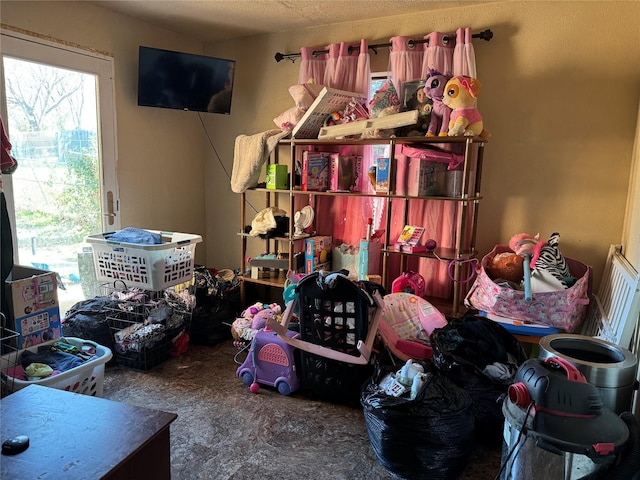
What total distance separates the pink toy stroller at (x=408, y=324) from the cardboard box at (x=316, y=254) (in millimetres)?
802

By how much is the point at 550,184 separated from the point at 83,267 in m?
3.23

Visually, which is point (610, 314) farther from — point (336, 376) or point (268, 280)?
point (268, 280)

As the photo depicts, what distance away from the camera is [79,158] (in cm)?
318

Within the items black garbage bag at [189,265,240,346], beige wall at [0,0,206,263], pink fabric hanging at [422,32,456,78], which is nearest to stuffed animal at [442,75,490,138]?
pink fabric hanging at [422,32,456,78]

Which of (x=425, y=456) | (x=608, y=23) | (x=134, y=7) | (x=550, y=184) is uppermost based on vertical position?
(x=134, y=7)

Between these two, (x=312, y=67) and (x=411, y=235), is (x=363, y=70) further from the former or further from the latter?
(x=411, y=235)

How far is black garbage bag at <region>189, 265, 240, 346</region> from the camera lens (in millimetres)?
3287

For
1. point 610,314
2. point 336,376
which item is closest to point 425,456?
point 336,376

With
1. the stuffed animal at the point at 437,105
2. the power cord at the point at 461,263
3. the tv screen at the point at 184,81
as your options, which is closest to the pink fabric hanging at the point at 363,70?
the stuffed animal at the point at 437,105

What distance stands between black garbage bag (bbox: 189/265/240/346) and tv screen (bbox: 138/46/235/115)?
1318 mm

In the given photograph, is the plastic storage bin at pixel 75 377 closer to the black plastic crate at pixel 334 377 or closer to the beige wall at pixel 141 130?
the black plastic crate at pixel 334 377

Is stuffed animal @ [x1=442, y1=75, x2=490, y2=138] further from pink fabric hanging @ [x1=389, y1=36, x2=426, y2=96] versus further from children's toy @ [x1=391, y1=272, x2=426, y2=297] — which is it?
children's toy @ [x1=391, y1=272, x2=426, y2=297]

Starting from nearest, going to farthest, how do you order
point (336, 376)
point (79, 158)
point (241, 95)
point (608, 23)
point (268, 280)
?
1. point (336, 376)
2. point (608, 23)
3. point (79, 158)
4. point (268, 280)
5. point (241, 95)

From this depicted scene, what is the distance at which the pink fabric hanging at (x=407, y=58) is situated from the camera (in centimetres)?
311
